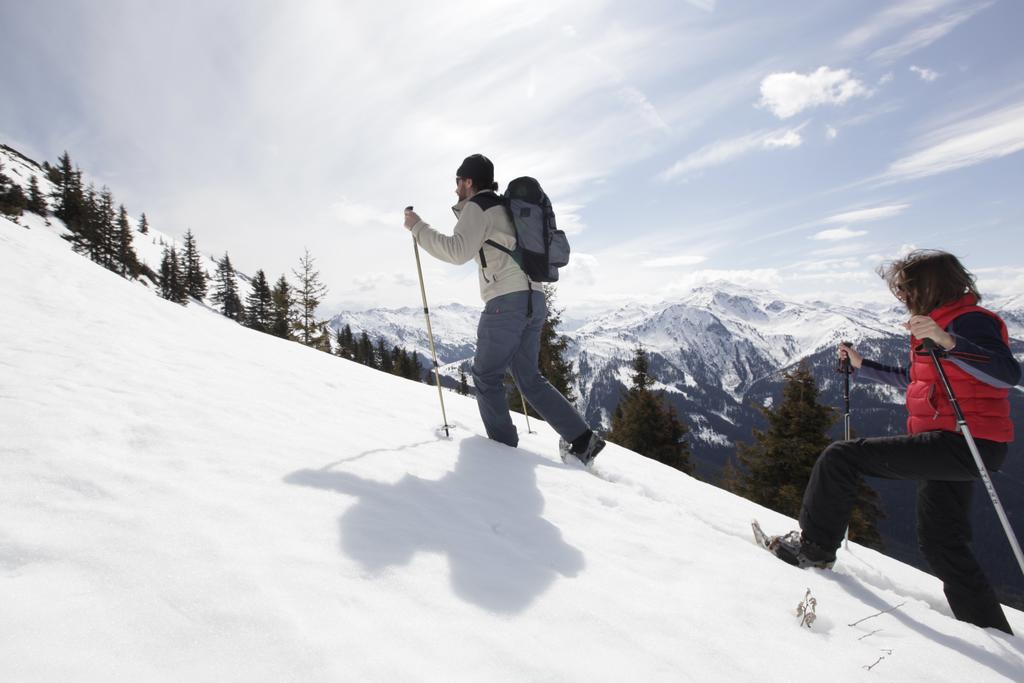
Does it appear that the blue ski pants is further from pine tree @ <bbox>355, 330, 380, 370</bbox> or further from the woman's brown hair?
pine tree @ <bbox>355, 330, 380, 370</bbox>

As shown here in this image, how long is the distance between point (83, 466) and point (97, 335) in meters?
3.79

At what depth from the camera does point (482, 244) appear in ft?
14.9

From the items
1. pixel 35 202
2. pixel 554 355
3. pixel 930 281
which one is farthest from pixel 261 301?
pixel 930 281

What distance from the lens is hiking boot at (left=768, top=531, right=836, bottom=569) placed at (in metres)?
3.53

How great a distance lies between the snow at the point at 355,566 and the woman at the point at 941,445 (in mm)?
268

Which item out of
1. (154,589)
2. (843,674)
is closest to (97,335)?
(154,589)

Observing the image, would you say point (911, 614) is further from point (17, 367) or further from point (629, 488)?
point (17, 367)

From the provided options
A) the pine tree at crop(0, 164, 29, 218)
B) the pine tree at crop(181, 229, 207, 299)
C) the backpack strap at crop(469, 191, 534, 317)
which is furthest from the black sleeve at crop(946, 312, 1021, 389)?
the pine tree at crop(181, 229, 207, 299)

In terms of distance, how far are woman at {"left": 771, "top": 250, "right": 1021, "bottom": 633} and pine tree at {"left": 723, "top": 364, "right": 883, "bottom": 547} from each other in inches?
649

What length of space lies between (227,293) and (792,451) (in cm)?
7970

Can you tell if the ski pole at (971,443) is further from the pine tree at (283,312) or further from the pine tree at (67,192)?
the pine tree at (67,192)

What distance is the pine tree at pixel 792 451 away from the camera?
59.8 feet

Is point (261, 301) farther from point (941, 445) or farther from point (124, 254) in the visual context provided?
point (941, 445)

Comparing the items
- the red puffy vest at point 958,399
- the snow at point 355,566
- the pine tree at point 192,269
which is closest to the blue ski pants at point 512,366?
the snow at point 355,566
